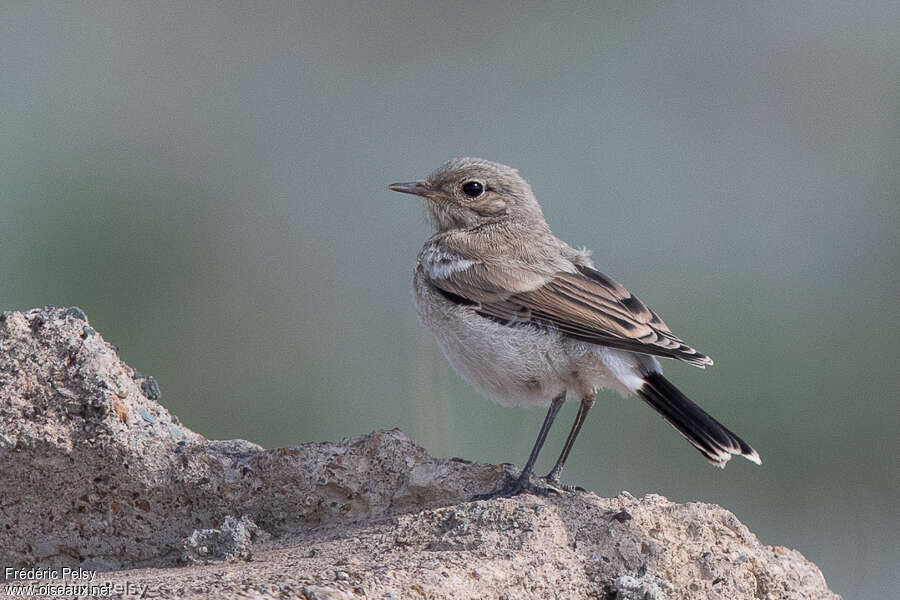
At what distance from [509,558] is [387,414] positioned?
18.5 feet

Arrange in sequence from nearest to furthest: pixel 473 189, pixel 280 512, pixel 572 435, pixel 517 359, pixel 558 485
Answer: pixel 280 512, pixel 558 485, pixel 517 359, pixel 572 435, pixel 473 189

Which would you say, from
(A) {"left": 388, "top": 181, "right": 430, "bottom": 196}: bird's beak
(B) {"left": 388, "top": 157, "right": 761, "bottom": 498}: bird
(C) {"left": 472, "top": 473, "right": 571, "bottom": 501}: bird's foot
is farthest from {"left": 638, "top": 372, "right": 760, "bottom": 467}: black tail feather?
(A) {"left": 388, "top": 181, "right": 430, "bottom": 196}: bird's beak

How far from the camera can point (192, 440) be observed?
5312 millimetres

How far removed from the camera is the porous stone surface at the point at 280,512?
438 cm

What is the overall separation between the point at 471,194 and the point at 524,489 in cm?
240

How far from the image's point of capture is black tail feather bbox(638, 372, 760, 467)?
519 cm

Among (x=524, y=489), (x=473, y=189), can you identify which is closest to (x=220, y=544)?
(x=524, y=489)

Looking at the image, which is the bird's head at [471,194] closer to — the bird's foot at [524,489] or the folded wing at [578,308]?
the folded wing at [578,308]

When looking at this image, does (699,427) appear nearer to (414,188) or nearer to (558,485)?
(558,485)

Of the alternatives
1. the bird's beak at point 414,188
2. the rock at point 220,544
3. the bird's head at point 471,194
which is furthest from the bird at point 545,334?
the rock at point 220,544

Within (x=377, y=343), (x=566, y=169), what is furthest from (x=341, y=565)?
(x=566, y=169)

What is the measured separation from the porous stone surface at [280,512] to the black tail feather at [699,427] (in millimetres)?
357

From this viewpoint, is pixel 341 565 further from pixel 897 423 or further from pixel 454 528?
pixel 897 423

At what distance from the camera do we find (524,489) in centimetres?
517
